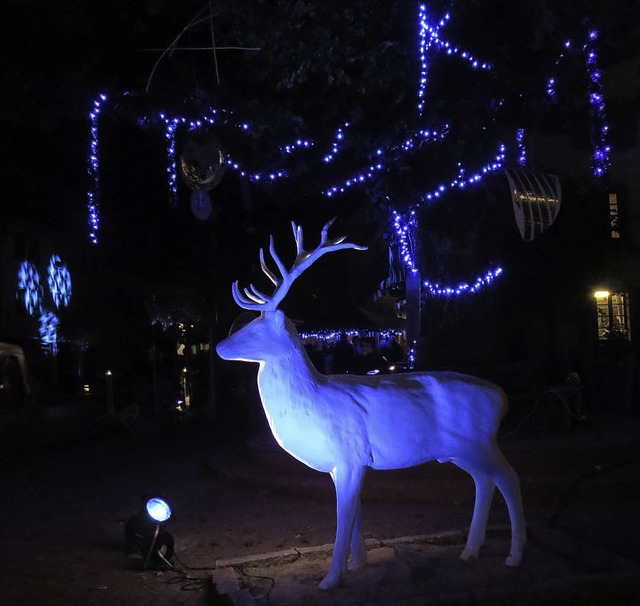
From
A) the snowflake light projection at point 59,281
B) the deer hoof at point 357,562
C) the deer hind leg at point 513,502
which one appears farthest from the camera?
the snowflake light projection at point 59,281

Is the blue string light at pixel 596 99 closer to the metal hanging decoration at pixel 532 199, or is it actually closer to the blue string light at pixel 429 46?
the blue string light at pixel 429 46

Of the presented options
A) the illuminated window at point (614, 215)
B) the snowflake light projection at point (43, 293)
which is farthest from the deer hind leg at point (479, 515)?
the snowflake light projection at point (43, 293)

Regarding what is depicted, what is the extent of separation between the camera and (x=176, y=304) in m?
16.1

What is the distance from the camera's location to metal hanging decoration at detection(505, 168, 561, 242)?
30.6 ft

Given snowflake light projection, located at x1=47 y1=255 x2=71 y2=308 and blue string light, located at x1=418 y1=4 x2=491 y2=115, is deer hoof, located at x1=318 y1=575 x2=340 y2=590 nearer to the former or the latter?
blue string light, located at x1=418 y1=4 x2=491 y2=115

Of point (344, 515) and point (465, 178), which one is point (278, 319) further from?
point (465, 178)

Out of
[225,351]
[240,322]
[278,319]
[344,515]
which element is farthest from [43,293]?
[344,515]

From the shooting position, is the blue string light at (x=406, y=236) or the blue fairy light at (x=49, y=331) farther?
the blue fairy light at (x=49, y=331)

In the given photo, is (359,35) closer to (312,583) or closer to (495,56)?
(495,56)

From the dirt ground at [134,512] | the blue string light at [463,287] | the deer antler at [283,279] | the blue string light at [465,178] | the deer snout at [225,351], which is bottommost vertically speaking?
the dirt ground at [134,512]

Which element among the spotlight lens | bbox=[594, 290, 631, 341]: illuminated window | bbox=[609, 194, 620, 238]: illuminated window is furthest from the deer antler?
bbox=[594, 290, 631, 341]: illuminated window

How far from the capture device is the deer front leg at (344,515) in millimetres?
4609

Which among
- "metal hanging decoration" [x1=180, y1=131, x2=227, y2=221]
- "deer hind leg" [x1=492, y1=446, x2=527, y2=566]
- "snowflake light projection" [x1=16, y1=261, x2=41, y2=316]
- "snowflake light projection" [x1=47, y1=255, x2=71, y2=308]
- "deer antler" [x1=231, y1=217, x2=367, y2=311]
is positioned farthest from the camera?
"snowflake light projection" [x1=47, y1=255, x2=71, y2=308]

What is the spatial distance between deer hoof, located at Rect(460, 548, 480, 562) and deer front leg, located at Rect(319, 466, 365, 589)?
3.34 ft
